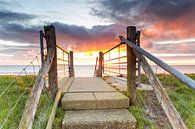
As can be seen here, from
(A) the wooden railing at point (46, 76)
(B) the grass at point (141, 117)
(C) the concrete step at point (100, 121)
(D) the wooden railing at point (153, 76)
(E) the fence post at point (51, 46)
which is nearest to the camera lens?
(D) the wooden railing at point (153, 76)

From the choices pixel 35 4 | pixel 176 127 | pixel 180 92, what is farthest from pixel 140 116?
pixel 35 4

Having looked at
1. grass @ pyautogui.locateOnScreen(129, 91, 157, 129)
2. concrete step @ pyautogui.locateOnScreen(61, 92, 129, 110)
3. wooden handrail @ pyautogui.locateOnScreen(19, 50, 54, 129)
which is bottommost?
grass @ pyautogui.locateOnScreen(129, 91, 157, 129)

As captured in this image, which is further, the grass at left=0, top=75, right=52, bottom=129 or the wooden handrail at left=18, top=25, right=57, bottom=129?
the grass at left=0, top=75, right=52, bottom=129

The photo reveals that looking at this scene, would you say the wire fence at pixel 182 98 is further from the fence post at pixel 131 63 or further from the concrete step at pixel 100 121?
the concrete step at pixel 100 121

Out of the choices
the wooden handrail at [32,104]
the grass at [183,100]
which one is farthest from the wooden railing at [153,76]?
the wooden handrail at [32,104]

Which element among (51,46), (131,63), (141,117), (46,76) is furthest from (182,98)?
(46,76)

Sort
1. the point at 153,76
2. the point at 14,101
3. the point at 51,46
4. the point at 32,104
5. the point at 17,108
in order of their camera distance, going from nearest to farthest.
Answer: the point at 32,104, the point at 153,76, the point at 51,46, the point at 17,108, the point at 14,101

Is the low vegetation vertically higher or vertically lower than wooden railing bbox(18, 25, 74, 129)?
lower

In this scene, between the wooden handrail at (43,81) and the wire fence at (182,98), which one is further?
the wire fence at (182,98)

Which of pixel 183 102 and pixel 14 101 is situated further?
pixel 14 101

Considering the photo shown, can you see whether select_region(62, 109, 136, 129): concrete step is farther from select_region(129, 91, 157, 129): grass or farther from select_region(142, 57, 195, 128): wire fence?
select_region(142, 57, 195, 128): wire fence

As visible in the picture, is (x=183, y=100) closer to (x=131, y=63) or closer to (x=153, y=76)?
(x=131, y=63)

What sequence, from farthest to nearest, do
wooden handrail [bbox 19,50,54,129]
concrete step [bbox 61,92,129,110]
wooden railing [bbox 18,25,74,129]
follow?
concrete step [bbox 61,92,129,110] < wooden railing [bbox 18,25,74,129] < wooden handrail [bbox 19,50,54,129]

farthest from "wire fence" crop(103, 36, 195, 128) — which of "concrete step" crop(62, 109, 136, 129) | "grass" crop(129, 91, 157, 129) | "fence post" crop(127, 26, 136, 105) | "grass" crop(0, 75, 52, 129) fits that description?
"grass" crop(0, 75, 52, 129)
